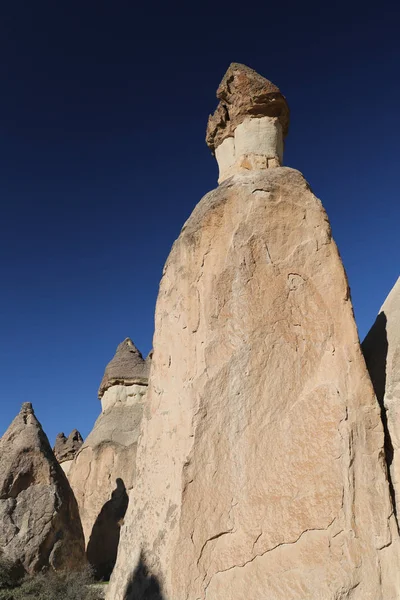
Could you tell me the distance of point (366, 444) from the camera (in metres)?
4.51

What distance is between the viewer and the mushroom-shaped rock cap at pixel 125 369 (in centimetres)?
1689

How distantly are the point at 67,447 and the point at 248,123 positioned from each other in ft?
58.6

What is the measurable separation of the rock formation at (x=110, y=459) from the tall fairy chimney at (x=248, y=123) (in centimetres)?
824

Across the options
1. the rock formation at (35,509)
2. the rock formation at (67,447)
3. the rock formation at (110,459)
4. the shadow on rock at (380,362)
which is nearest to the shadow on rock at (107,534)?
the rock formation at (110,459)

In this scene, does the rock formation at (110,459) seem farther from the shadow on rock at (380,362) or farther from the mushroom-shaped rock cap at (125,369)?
the shadow on rock at (380,362)

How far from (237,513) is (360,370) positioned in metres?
1.69

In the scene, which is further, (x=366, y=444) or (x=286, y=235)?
(x=286, y=235)

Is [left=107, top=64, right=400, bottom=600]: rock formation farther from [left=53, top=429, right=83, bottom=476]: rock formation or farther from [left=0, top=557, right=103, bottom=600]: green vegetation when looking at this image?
[left=53, top=429, right=83, bottom=476]: rock formation

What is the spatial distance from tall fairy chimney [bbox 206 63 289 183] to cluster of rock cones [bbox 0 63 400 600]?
1163 millimetres

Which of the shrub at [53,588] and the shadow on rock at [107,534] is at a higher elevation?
the shadow on rock at [107,534]

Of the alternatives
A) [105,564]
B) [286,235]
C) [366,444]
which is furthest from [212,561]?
[105,564]

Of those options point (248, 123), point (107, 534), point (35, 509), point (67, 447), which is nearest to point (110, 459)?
point (107, 534)

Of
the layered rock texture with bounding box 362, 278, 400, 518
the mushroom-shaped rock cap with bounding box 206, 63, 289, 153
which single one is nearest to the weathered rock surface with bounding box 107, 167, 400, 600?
the layered rock texture with bounding box 362, 278, 400, 518

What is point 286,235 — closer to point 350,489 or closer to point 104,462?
point 350,489
